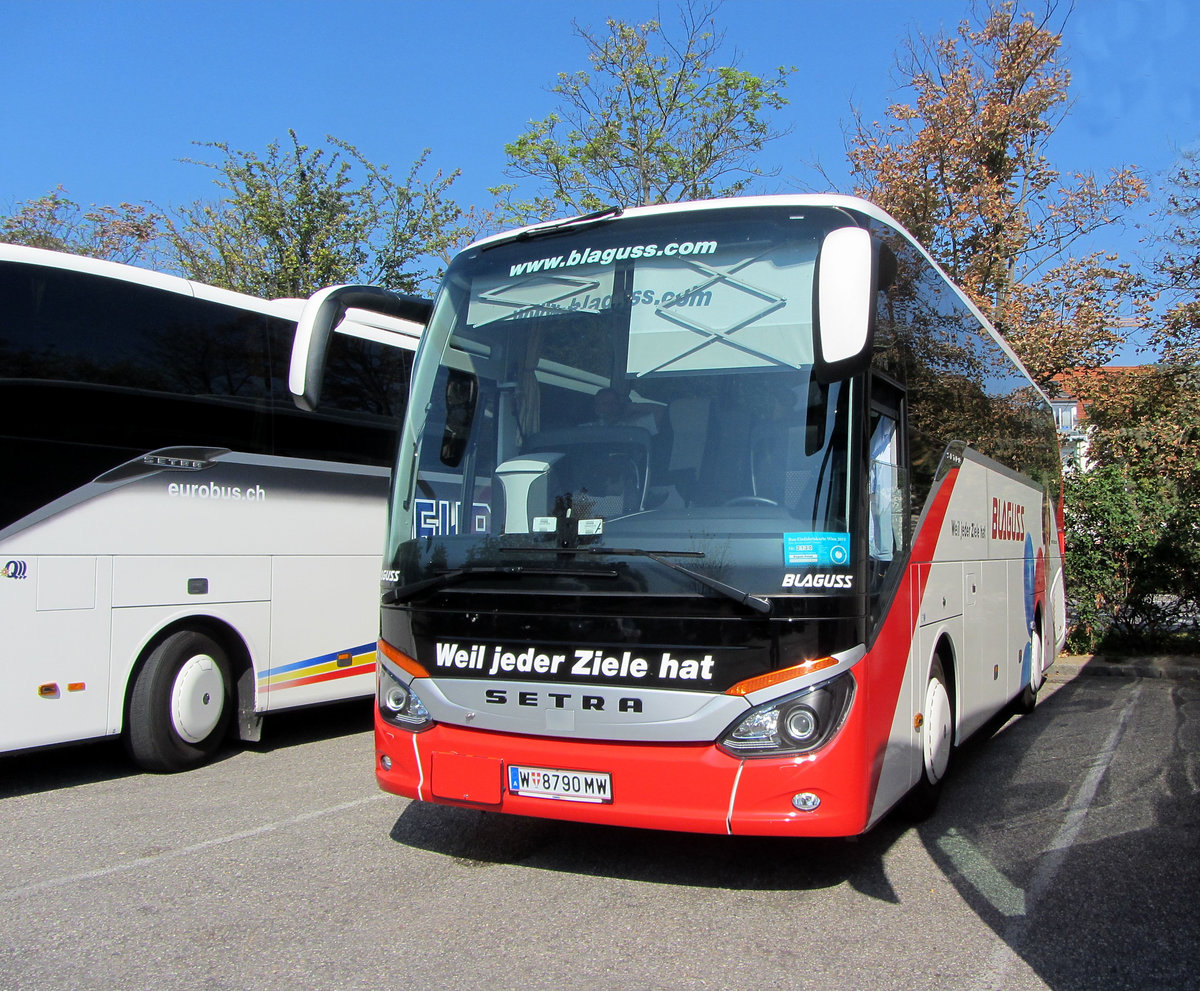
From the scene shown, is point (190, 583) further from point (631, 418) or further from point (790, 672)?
point (790, 672)

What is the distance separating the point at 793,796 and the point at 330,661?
5269mm

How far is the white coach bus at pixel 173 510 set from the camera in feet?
22.0

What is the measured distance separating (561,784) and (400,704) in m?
0.99

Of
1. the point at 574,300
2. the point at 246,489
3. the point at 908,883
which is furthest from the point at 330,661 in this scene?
the point at 908,883

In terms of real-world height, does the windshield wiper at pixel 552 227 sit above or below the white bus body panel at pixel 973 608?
above

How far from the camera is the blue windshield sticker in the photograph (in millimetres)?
4523

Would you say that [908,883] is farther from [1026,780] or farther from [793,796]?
[1026,780]

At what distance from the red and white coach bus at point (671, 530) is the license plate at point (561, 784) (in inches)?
0.4

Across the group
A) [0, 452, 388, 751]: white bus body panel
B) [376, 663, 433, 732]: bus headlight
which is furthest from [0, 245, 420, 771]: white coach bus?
[376, 663, 433, 732]: bus headlight

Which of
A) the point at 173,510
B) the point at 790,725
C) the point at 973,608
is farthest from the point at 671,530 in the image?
the point at 173,510

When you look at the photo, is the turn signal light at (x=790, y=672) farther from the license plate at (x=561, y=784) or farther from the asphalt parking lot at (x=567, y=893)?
the asphalt parking lot at (x=567, y=893)

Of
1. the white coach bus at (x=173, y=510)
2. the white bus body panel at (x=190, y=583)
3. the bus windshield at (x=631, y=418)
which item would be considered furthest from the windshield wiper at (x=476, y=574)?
the white bus body panel at (x=190, y=583)

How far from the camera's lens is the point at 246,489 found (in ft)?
26.3

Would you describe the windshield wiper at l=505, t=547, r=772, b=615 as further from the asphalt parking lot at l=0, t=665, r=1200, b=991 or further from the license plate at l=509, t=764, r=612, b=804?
the asphalt parking lot at l=0, t=665, r=1200, b=991
